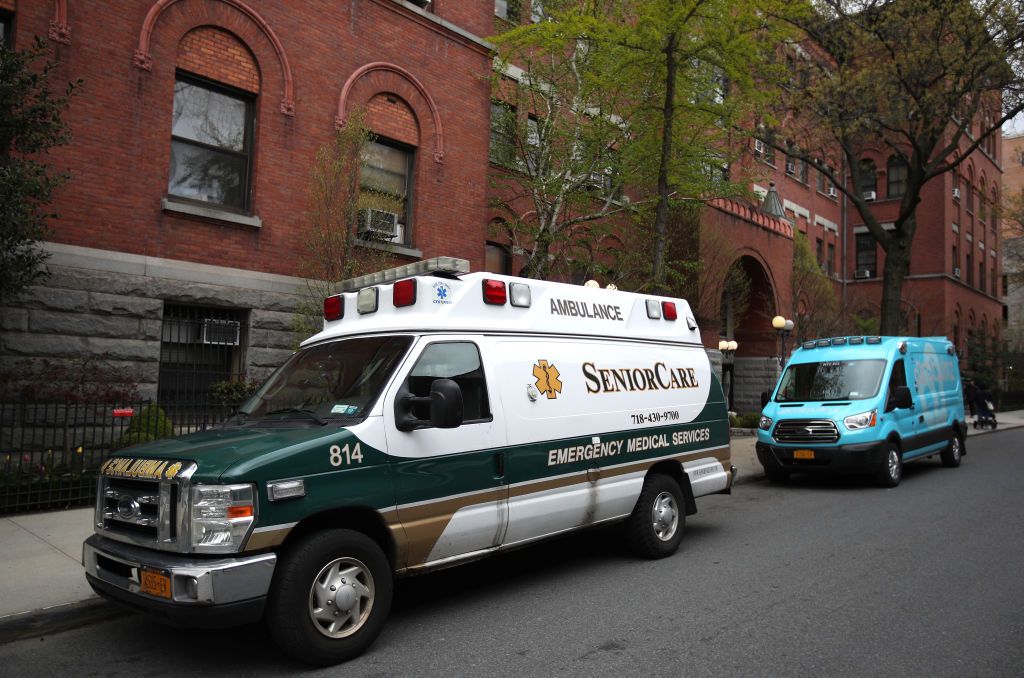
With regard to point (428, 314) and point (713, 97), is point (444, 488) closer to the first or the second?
point (428, 314)

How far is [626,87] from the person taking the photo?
42.0ft

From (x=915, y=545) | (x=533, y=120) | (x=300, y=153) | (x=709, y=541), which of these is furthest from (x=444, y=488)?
(x=533, y=120)

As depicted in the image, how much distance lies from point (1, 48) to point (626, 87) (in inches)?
360

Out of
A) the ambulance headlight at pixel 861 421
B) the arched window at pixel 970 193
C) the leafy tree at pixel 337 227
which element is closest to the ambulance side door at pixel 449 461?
the leafy tree at pixel 337 227

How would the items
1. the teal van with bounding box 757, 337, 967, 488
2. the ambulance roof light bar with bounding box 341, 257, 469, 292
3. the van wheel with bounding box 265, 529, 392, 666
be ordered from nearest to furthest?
the van wheel with bounding box 265, 529, 392, 666 < the ambulance roof light bar with bounding box 341, 257, 469, 292 < the teal van with bounding box 757, 337, 967, 488

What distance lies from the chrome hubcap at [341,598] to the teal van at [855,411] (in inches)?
342

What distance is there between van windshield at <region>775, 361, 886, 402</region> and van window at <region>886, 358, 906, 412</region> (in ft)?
0.77

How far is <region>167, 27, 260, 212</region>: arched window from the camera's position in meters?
11.3

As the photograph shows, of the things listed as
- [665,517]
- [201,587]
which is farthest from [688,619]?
[201,587]

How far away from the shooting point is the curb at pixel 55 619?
5004mm

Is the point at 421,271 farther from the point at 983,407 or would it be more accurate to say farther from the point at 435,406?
the point at 983,407

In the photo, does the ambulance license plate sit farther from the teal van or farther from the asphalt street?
the teal van

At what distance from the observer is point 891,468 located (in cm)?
1143

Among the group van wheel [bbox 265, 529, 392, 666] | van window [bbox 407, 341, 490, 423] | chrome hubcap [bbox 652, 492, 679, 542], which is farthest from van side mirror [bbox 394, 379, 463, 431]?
chrome hubcap [bbox 652, 492, 679, 542]
